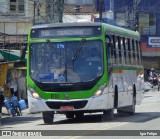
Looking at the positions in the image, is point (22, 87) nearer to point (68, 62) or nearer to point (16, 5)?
point (68, 62)

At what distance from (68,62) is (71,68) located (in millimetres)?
235

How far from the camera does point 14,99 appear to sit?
29422 mm

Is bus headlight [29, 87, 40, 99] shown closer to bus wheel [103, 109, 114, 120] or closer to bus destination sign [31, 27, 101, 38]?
bus destination sign [31, 27, 101, 38]

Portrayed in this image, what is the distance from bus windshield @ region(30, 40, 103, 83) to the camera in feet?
68.9

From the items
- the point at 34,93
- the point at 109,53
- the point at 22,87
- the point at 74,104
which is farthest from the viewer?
the point at 22,87

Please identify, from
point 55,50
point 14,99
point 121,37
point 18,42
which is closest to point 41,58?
point 55,50

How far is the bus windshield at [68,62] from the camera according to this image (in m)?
21.0

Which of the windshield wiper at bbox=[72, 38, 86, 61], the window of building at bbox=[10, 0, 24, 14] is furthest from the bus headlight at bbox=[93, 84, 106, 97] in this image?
the window of building at bbox=[10, 0, 24, 14]

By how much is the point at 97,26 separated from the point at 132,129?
4.46 metres

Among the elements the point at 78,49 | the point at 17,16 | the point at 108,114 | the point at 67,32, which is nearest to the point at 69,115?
the point at 108,114

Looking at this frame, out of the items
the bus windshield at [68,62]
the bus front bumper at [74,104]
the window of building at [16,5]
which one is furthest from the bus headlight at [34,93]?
the window of building at [16,5]

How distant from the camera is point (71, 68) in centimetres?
2103

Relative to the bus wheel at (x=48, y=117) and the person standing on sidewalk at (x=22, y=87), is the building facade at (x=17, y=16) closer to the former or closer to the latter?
the person standing on sidewalk at (x=22, y=87)

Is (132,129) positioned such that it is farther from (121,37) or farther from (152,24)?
(152,24)
